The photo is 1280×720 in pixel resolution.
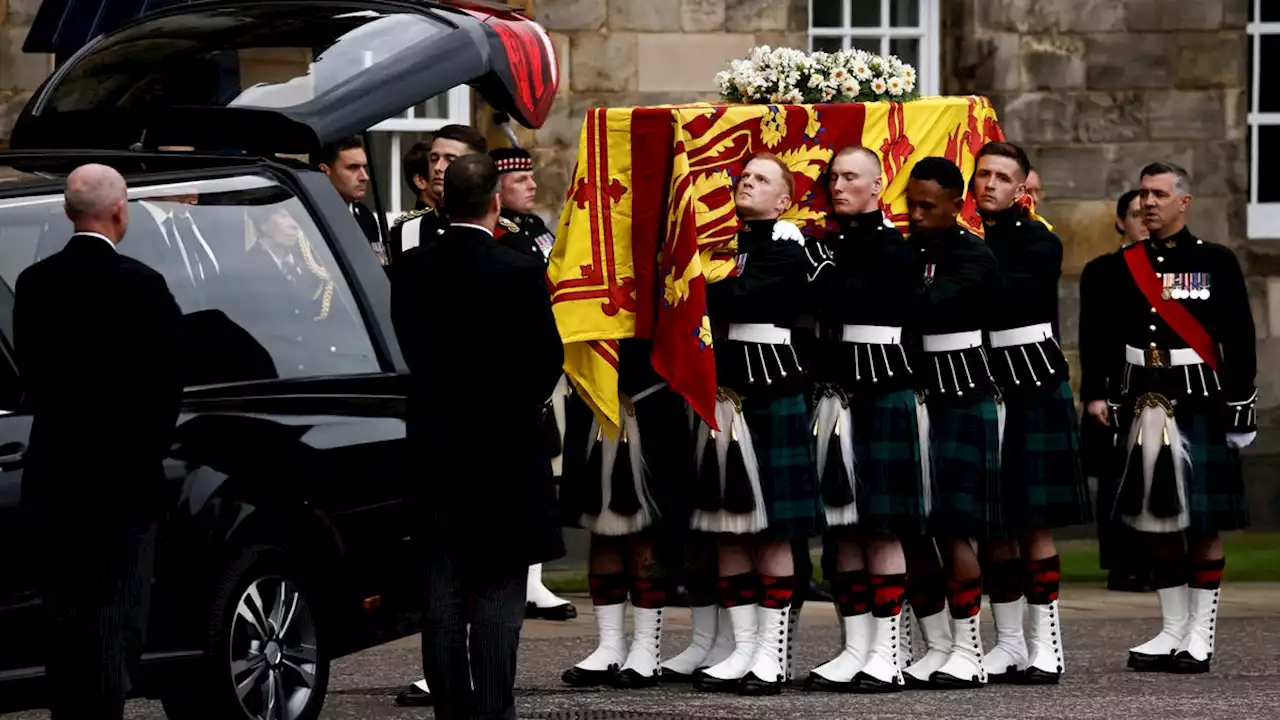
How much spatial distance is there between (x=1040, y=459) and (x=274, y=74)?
3053 mm

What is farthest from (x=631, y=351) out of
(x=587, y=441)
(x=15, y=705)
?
(x=15, y=705)

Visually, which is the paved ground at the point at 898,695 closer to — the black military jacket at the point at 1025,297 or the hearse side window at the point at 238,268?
the black military jacket at the point at 1025,297

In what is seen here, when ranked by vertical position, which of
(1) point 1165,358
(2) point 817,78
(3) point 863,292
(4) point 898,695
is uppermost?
(2) point 817,78

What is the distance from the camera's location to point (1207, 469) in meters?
10.2

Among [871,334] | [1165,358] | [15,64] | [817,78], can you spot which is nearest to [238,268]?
[871,334]

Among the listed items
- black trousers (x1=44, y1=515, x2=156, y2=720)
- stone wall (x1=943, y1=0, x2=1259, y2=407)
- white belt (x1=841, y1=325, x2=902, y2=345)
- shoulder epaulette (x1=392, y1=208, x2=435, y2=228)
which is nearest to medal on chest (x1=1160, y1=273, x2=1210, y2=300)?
white belt (x1=841, y1=325, x2=902, y2=345)

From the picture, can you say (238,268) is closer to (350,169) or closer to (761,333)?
(761,333)

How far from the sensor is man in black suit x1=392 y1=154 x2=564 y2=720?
24.5 ft

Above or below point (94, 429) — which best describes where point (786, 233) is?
above

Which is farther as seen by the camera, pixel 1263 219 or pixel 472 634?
pixel 1263 219

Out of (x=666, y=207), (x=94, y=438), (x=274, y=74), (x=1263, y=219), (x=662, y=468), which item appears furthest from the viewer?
(x=1263, y=219)

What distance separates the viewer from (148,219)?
310 inches

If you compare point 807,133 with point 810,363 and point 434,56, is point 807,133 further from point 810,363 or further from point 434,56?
point 434,56

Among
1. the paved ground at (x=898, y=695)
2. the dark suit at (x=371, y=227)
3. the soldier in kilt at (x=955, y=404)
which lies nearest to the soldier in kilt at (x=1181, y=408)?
the paved ground at (x=898, y=695)
